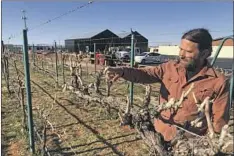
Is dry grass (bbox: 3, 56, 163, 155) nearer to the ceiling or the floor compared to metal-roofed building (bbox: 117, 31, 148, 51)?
nearer to the floor

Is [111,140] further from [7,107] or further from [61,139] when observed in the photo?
[7,107]

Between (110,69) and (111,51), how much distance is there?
17.3 metres

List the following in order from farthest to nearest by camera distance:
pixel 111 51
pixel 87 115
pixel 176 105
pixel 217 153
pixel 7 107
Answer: pixel 111 51 → pixel 7 107 → pixel 87 115 → pixel 176 105 → pixel 217 153

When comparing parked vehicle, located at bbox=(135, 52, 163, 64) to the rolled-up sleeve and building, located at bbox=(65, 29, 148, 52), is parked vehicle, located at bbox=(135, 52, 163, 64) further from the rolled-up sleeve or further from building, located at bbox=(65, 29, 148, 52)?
the rolled-up sleeve

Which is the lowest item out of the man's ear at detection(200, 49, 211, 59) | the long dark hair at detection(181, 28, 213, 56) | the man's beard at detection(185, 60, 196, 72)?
the man's beard at detection(185, 60, 196, 72)

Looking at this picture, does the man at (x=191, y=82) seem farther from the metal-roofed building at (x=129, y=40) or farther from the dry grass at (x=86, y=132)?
the metal-roofed building at (x=129, y=40)

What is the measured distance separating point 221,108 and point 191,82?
384mm

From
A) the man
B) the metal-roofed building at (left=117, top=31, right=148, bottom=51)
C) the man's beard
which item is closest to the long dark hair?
the man

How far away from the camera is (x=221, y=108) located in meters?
2.17

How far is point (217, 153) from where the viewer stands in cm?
167

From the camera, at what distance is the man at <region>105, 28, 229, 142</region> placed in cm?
225

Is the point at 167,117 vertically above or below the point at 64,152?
above

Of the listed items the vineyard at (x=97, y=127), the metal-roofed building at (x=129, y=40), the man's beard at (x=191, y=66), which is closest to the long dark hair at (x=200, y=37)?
the man's beard at (x=191, y=66)

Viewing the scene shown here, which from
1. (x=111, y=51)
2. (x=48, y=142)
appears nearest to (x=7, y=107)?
(x=48, y=142)
